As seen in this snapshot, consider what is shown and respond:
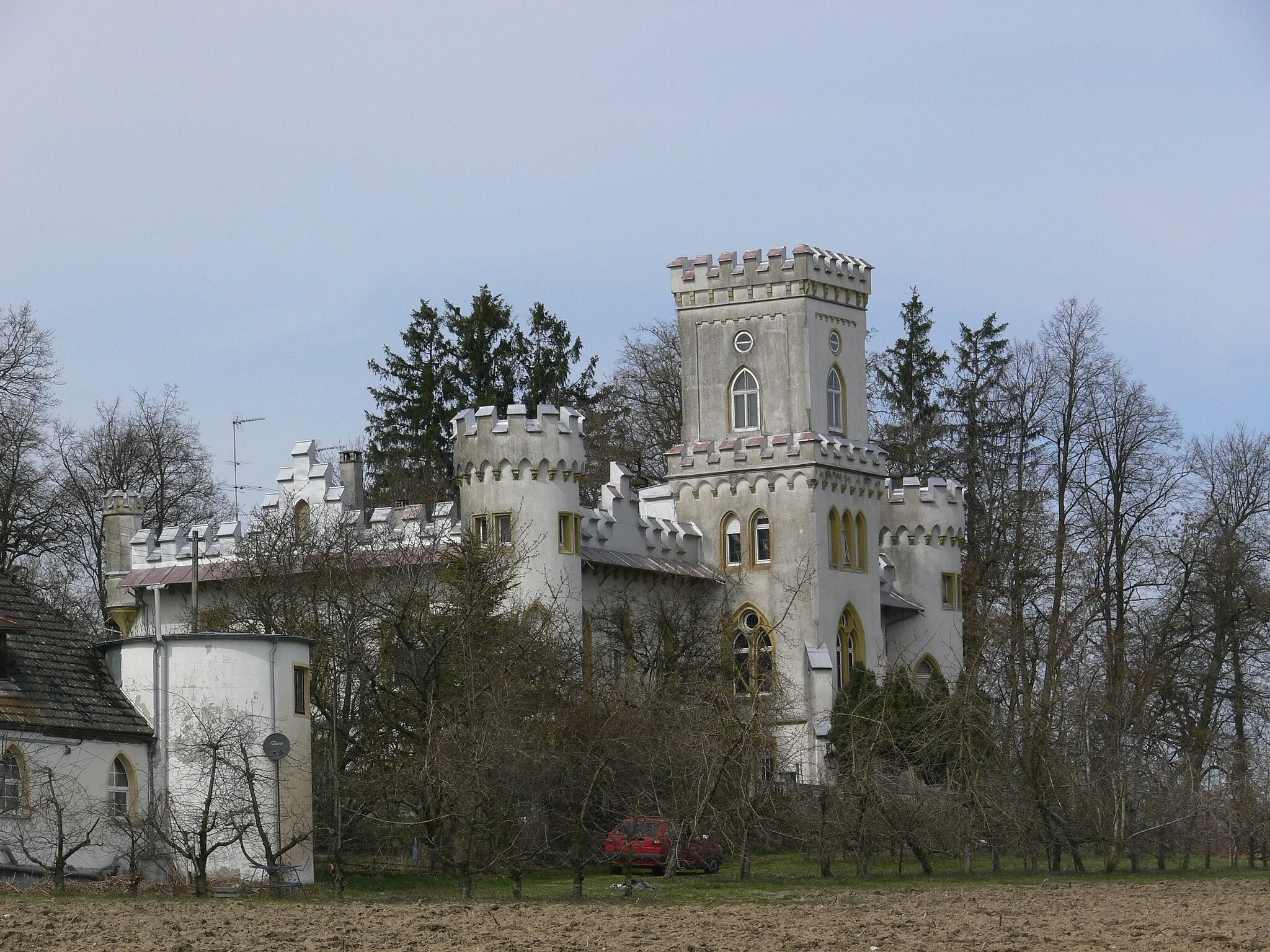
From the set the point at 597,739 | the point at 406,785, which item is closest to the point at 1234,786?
the point at 597,739

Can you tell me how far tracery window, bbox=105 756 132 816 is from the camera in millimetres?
36219

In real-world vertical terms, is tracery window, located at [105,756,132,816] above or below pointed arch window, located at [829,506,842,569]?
below

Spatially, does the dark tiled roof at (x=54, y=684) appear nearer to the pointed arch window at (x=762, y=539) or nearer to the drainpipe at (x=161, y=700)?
the drainpipe at (x=161, y=700)

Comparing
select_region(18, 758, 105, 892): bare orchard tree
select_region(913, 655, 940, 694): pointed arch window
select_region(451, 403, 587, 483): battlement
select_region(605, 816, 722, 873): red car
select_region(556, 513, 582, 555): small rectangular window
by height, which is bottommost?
select_region(605, 816, 722, 873): red car

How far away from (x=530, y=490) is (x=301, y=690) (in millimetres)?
15612

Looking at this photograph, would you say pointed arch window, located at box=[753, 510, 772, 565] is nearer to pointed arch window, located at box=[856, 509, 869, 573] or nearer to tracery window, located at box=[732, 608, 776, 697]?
tracery window, located at box=[732, 608, 776, 697]

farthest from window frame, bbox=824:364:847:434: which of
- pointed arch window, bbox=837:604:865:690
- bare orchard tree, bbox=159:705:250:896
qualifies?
bare orchard tree, bbox=159:705:250:896

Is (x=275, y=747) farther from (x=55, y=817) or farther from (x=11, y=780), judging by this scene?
(x=11, y=780)

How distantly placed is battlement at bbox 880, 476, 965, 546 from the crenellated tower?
11289 millimetres

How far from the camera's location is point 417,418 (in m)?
72.9

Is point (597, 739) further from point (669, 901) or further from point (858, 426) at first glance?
point (858, 426)

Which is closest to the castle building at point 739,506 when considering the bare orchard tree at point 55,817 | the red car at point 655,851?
the red car at point 655,851

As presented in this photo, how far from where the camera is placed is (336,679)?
42625mm

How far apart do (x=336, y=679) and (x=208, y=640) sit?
20.4 feet
